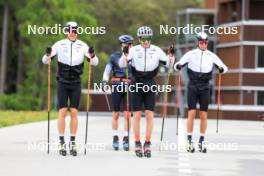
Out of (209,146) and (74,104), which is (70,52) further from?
(209,146)

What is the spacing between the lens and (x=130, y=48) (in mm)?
14758

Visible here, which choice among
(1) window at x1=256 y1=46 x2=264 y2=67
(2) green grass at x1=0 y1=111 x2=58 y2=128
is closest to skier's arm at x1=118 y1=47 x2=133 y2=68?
(2) green grass at x1=0 y1=111 x2=58 y2=128

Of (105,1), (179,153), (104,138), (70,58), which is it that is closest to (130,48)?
(70,58)

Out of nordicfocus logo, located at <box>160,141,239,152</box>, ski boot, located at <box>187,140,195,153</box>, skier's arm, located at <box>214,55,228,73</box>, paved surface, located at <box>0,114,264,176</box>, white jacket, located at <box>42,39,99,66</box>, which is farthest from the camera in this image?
nordicfocus logo, located at <box>160,141,239,152</box>

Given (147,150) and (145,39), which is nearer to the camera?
(147,150)

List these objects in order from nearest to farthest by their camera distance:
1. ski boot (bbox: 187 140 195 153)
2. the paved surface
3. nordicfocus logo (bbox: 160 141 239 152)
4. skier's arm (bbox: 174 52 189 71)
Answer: the paved surface, ski boot (bbox: 187 140 195 153), skier's arm (bbox: 174 52 189 71), nordicfocus logo (bbox: 160 141 239 152)

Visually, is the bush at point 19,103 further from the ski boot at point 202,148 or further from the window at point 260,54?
the ski boot at point 202,148

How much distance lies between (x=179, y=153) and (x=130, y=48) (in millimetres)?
1967

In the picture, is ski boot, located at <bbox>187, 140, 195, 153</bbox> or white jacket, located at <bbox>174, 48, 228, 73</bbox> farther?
white jacket, located at <bbox>174, 48, 228, 73</bbox>

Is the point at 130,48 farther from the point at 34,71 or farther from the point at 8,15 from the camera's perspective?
the point at 8,15

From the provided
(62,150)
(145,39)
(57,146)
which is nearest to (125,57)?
(145,39)

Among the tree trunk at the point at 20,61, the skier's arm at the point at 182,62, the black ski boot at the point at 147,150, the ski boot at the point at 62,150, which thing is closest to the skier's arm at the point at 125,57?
the skier's arm at the point at 182,62

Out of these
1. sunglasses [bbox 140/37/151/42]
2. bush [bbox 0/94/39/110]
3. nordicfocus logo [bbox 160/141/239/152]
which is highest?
sunglasses [bbox 140/37/151/42]

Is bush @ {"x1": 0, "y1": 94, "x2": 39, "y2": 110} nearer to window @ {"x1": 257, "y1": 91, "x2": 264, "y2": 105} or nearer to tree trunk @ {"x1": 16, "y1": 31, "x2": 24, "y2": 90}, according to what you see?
tree trunk @ {"x1": 16, "y1": 31, "x2": 24, "y2": 90}
